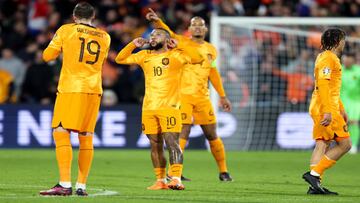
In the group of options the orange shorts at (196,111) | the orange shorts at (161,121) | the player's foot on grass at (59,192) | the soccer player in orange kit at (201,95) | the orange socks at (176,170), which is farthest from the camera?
the orange shorts at (196,111)

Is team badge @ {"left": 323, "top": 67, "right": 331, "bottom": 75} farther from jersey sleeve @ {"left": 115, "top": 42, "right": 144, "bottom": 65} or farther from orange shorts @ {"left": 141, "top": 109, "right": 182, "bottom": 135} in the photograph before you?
jersey sleeve @ {"left": 115, "top": 42, "right": 144, "bottom": 65}

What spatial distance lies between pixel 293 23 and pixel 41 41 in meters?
6.05

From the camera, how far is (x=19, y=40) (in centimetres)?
2452

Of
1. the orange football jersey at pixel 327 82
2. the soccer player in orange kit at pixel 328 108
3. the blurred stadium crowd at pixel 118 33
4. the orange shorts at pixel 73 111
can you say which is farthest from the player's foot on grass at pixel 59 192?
the blurred stadium crowd at pixel 118 33

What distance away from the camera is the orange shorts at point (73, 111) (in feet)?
36.8

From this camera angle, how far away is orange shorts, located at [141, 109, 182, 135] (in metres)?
12.6

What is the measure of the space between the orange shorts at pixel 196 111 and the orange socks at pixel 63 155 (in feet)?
12.8

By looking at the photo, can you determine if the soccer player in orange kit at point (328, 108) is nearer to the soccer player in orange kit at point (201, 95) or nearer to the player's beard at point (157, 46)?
the player's beard at point (157, 46)

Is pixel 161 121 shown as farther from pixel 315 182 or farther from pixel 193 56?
pixel 315 182

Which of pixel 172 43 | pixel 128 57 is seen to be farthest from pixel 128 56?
pixel 172 43

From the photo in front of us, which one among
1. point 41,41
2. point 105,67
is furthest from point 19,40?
point 105,67

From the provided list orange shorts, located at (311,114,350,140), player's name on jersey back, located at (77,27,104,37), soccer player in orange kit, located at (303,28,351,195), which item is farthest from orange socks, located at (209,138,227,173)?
player's name on jersey back, located at (77,27,104,37)

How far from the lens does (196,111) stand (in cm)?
1498

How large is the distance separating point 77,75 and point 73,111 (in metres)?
0.42
